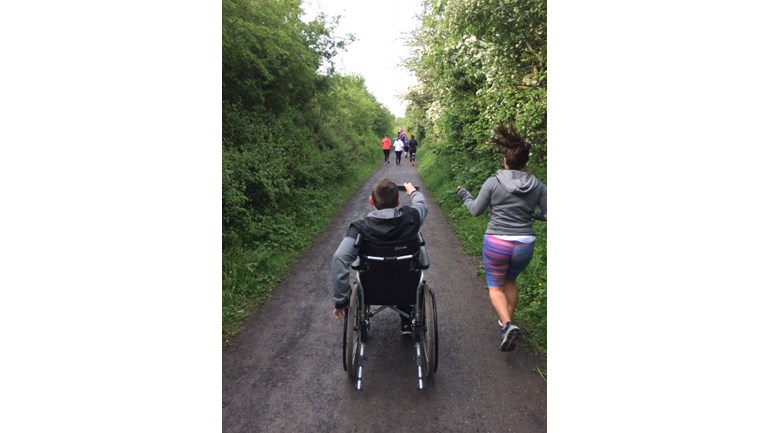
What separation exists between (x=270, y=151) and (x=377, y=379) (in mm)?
7012

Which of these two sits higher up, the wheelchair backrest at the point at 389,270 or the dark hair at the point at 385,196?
the dark hair at the point at 385,196

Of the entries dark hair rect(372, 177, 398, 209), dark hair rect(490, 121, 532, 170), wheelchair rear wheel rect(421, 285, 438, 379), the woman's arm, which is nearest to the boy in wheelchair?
dark hair rect(372, 177, 398, 209)

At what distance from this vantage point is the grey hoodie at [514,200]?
275 centimetres

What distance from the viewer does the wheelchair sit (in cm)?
253

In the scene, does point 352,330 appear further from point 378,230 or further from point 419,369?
point 378,230

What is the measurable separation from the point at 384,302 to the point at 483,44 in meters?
5.24

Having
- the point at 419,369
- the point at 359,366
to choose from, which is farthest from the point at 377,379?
the point at 419,369

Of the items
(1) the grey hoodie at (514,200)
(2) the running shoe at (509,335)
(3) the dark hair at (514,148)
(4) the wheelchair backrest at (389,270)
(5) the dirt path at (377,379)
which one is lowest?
(5) the dirt path at (377,379)

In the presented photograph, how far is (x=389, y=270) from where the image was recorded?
2.56m

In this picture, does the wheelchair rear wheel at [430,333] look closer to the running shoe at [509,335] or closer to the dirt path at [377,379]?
the dirt path at [377,379]

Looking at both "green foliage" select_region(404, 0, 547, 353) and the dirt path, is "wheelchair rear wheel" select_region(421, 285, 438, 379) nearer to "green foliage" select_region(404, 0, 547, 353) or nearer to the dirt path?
the dirt path

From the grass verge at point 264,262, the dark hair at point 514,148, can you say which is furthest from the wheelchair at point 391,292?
the grass verge at point 264,262

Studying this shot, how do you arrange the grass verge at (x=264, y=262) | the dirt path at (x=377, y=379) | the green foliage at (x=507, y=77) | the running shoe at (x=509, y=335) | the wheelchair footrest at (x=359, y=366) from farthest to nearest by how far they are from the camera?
the green foliage at (x=507, y=77) → the grass verge at (x=264, y=262) → the running shoe at (x=509, y=335) → the wheelchair footrest at (x=359, y=366) → the dirt path at (x=377, y=379)

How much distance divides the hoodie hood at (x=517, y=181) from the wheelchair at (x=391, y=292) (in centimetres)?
79
